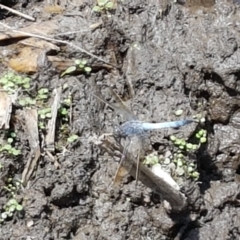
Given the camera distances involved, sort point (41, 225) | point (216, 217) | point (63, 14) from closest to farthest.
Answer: point (41, 225) → point (216, 217) → point (63, 14)

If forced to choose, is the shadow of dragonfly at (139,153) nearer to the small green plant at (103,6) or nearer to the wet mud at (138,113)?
the wet mud at (138,113)

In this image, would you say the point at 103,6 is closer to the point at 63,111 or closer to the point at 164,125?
the point at 63,111

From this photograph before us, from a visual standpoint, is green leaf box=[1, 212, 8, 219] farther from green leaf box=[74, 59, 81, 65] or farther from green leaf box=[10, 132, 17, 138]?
green leaf box=[74, 59, 81, 65]

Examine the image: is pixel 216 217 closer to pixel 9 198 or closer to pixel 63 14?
pixel 9 198

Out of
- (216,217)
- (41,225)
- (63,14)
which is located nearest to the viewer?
(41,225)

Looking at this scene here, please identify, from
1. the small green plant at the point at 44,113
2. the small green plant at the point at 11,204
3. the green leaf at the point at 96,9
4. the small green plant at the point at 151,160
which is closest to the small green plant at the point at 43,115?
the small green plant at the point at 44,113

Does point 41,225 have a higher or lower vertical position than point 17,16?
lower

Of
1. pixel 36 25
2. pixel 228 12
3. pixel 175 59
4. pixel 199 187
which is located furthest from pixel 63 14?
pixel 199 187
